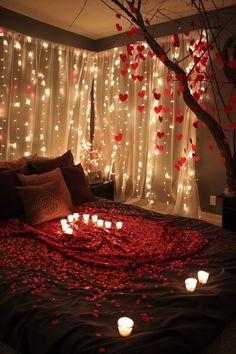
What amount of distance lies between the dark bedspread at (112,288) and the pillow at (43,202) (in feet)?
0.39

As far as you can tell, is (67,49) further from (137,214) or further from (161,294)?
(161,294)

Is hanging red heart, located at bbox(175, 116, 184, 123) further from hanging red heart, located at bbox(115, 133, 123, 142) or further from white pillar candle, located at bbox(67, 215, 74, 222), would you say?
white pillar candle, located at bbox(67, 215, 74, 222)

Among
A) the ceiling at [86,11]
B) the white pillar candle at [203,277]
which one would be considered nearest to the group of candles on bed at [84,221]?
the white pillar candle at [203,277]

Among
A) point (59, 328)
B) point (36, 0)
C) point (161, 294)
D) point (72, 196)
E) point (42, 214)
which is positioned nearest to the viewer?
point (59, 328)

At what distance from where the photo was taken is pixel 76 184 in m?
2.98

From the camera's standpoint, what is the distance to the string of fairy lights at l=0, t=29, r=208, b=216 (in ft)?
12.1

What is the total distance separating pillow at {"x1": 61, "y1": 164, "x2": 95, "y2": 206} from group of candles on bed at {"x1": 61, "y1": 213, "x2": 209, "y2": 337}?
369mm

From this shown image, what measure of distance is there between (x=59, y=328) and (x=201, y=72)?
306cm

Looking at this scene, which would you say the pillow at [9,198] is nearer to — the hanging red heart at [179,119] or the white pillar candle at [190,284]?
the white pillar candle at [190,284]

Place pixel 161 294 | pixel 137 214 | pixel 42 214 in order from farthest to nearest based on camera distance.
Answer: pixel 137 214, pixel 42 214, pixel 161 294

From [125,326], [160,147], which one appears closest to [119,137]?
[160,147]

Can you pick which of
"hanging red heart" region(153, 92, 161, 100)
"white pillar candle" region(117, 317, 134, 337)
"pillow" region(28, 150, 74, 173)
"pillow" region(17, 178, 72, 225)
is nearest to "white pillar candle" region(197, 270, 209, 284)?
"white pillar candle" region(117, 317, 134, 337)

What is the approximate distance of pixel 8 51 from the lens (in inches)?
138

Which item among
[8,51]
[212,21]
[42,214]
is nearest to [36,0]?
[8,51]
